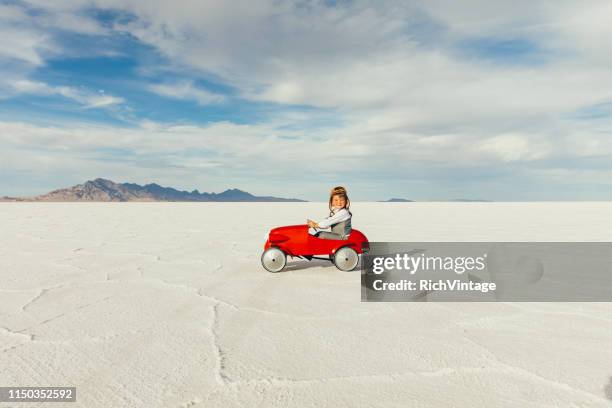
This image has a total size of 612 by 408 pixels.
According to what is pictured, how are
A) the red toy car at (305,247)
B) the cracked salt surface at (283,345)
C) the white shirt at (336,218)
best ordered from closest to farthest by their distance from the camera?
the cracked salt surface at (283,345), the white shirt at (336,218), the red toy car at (305,247)

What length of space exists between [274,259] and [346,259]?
3.01ft

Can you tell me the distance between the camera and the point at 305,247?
4.74 m

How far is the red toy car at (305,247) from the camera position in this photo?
15.6ft

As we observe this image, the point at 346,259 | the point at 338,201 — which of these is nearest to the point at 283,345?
the point at 346,259

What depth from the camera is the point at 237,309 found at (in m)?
3.42

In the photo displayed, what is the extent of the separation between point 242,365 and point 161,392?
0.49m

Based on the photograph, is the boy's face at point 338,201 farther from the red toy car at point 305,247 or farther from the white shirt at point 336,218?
the red toy car at point 305,247

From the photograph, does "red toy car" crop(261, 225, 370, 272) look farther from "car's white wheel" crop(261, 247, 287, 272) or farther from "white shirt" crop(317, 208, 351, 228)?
"white shirt" crop(317, 208, 351, 228)

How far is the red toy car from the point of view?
4746 millimetres

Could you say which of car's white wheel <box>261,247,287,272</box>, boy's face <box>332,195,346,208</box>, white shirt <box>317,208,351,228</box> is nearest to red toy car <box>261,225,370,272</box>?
car's white wheel <box>261,247,287,272</box>

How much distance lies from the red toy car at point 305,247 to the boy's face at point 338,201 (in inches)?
15.8

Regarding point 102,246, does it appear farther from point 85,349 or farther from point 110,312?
point 85,349

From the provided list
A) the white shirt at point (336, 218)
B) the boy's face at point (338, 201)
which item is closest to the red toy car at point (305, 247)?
the white shirt at point (336, 218)

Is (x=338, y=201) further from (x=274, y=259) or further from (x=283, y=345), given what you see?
(x=283, y=345)
